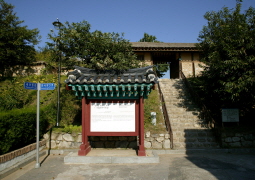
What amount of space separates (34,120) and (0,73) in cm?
1502

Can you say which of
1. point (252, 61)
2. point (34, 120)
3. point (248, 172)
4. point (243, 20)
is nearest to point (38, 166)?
point (34, 120)

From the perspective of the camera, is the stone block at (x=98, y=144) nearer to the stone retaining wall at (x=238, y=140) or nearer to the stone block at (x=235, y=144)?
the stone retaining wall at (x=238, y=140)

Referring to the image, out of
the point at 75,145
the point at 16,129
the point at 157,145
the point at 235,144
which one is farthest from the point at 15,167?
the point at 235,144

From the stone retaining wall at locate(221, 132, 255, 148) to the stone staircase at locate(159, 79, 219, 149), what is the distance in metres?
0.50

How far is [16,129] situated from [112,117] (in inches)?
135

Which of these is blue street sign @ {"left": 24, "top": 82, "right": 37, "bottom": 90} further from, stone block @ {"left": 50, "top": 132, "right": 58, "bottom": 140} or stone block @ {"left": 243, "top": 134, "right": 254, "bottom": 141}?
stone block @ {"left": 243, "top": 134, "right": 254, "bottom": 141}

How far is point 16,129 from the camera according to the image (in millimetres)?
5957

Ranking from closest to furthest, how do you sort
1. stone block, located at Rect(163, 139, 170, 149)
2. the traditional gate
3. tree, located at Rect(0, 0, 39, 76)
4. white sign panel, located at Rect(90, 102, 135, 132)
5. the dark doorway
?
the traditional gate < white sign panel, located at Rect(90, 102, 135, 132) < stone block, located at Rect(163, 139, 170, 149) < tree, located at Rect(0, 0, 39, 76) < the dark doorway

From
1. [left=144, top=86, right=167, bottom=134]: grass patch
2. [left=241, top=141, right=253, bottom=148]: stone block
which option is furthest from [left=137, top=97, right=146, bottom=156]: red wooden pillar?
[left=241, top=141, right=253, bottom=148]: stone block

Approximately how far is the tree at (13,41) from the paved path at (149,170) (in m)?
15.7

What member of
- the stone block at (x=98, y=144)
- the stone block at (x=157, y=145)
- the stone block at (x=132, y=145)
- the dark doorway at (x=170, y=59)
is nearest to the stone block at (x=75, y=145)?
the stone block at (x=98, y=144)

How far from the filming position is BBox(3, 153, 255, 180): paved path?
4.75 meters

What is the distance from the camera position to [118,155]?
6.09 m

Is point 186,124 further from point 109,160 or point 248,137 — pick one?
point 109,160
